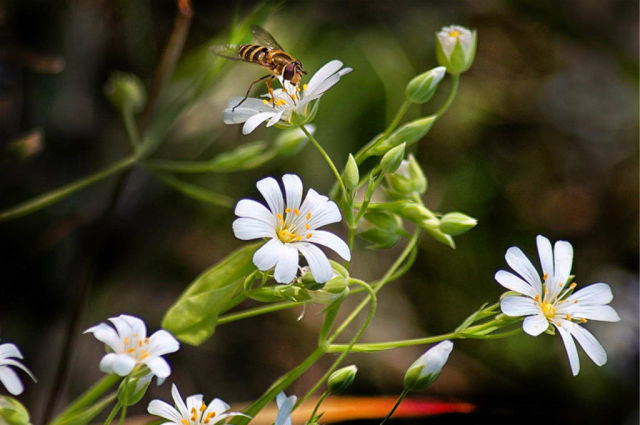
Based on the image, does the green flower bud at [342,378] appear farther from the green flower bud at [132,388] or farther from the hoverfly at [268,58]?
the hoverfly at [268,58]

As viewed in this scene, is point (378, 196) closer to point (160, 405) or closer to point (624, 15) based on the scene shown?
point (160, 405)

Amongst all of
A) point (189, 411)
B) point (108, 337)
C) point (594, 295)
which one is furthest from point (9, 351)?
point (594, 295)

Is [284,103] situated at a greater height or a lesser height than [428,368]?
greater

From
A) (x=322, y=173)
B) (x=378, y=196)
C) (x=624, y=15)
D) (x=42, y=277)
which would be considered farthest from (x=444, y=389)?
(x=624, y=15)

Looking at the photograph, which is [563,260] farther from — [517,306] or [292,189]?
[292,189]

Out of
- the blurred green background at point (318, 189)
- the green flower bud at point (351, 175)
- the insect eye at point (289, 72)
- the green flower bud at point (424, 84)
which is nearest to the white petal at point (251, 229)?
the green flower bud at point (351, 175)

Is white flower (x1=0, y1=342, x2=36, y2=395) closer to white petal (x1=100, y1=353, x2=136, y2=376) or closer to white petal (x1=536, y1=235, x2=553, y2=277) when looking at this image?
white petal (x1=100, y1=353, x2=136, y2=376)
